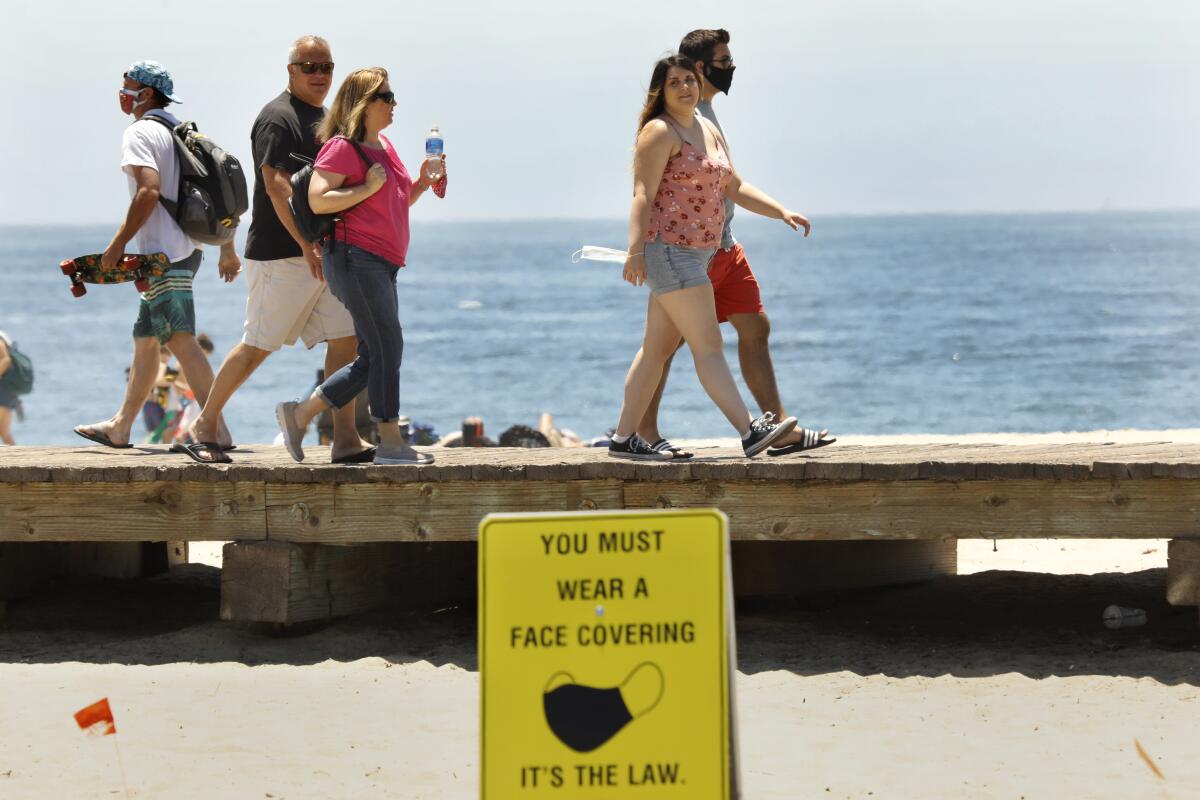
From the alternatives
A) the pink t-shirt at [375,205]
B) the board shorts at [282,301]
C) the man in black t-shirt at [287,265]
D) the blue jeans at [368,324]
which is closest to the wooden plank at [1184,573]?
the blue jeans at [368,324]

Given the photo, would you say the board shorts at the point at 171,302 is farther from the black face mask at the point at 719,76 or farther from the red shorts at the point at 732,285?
the black face mask at the point at 719,76

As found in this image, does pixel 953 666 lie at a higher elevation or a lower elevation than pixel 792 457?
lower

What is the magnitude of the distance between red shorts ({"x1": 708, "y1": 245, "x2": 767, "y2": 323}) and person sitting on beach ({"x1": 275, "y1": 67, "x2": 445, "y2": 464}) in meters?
1.35

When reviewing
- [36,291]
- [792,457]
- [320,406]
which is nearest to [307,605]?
[320,406]

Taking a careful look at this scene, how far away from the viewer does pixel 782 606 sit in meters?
7.96

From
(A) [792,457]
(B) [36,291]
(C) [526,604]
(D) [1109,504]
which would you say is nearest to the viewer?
(C) [526,604]

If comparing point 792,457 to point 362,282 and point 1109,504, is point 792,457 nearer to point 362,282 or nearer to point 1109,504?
point 1109,504

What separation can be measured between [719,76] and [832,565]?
2.51 m

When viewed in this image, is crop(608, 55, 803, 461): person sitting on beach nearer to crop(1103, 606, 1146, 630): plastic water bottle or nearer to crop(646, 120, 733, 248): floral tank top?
crop(646, 120, 733, 248): floral tank top

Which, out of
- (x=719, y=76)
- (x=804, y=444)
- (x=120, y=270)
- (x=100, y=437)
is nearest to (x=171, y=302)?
(x=120, y=270)

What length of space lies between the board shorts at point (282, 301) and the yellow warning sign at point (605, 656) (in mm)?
3555

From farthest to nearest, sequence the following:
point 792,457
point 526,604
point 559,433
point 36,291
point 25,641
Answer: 1. point 36,291
2. point 559,433
3. point 25,641
4. point 792,457
5. point 526,604

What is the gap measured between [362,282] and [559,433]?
9.88 meters

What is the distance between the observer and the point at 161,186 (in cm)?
762
